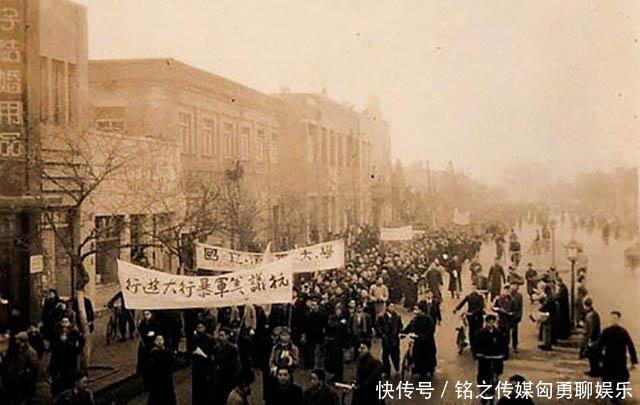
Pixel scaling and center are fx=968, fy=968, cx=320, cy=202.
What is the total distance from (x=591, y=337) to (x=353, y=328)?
1.11 meters

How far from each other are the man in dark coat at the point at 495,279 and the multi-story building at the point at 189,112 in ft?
3.57

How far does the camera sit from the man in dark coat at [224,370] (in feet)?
14.5

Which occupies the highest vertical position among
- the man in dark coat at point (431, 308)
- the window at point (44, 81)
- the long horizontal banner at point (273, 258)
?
the window at point (44, 81)

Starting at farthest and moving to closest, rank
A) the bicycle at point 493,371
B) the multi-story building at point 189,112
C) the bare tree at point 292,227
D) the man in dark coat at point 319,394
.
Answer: the bare tree at point 292,227, the multi-story building at point 189,112, the bicycle at point 493,371, the man in dark coat at point 319,394

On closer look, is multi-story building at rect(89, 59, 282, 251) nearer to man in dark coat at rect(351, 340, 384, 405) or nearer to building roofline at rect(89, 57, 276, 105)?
building roofline at rect(89, 57, 276, 105)

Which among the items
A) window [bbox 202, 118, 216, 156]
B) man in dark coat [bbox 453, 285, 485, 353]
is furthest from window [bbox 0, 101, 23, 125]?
man in dark coat [bbox 453, 285, 485, 353]

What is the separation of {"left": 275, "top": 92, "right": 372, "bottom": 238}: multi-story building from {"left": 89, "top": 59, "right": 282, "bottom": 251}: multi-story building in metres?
0.14

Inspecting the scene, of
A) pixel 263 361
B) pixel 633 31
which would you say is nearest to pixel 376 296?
pixel 263 361

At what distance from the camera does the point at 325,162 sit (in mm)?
4762

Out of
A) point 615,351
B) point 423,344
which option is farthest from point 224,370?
point 615,351

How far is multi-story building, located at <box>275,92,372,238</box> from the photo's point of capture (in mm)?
4633

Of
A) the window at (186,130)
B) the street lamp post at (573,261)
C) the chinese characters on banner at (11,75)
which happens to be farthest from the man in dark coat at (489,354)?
the chinese characters on banner at (11,75)

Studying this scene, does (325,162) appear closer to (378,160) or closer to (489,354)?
(378,160)

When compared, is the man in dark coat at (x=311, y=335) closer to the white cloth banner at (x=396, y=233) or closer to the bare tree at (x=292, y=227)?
the bare tree at (x=292, y=227)
